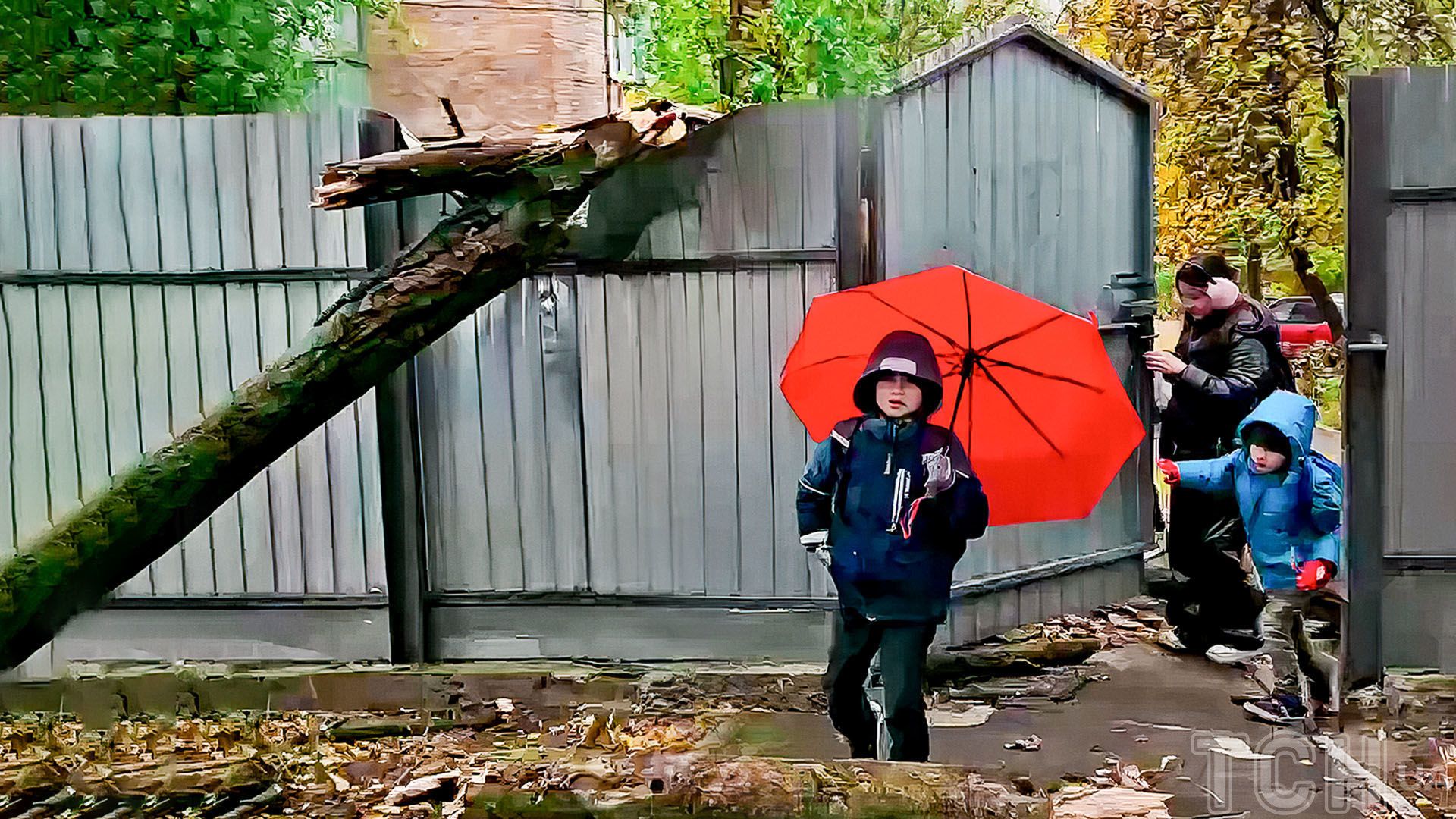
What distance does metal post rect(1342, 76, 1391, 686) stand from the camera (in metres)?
3.05

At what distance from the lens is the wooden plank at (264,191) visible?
3215 millimetres

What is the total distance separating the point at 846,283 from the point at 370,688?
1871 mm

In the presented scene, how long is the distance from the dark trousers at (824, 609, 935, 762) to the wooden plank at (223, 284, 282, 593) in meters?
Answer: 1.72

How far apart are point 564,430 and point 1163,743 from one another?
190cm

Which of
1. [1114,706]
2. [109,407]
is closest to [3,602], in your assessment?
[109,407]

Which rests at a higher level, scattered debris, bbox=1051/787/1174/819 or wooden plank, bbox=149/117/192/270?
wooden plank, bbox=149/117/192/270

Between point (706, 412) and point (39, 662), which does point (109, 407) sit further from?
point (706, 412)

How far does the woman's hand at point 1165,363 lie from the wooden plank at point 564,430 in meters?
1.68

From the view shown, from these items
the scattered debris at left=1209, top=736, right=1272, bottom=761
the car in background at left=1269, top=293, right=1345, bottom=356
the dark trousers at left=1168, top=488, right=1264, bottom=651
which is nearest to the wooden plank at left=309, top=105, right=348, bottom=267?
the dark trousers at left=1168, top=488, right=1264, bottom=651

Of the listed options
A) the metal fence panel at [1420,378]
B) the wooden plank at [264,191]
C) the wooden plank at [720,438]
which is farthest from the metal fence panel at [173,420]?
the metal fence panel at [1420,378]

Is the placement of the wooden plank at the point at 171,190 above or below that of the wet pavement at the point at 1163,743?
above

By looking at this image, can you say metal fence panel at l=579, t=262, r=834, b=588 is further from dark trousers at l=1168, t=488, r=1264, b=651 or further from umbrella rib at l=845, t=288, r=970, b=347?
dark trousers at l=1168, t=488, r=1264, b=651

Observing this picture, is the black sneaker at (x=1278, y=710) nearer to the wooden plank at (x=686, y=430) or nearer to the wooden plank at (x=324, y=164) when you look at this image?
the wooden plank at (x=686, y=430)

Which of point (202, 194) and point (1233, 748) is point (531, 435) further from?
point (1233, 748)
